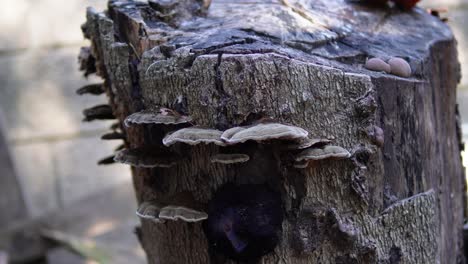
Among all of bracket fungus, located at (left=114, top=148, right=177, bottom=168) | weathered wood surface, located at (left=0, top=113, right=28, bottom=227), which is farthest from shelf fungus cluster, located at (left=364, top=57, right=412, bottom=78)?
weathered wood surface, located at (left=0, top=113, right=28, bottom=227)

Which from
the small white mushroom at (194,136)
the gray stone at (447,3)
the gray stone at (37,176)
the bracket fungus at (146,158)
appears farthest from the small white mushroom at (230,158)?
the gray stone at (447,3)

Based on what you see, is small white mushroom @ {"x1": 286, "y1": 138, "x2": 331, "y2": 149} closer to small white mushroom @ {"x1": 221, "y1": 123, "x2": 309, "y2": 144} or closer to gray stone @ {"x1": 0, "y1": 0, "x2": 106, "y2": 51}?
small white mushroom @ {"x1": 221, "y1": 123, "x2": 309, "y2": 144}

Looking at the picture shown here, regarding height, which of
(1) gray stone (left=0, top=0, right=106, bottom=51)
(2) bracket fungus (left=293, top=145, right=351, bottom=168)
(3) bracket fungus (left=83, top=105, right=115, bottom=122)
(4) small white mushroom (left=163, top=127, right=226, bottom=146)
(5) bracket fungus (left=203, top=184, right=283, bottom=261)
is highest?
(4) small white mushroom (left=163, top=127, right=226, bottom=146)

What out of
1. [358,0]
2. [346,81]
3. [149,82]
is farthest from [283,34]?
[358,0]

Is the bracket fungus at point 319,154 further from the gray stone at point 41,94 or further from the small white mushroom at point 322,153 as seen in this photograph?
the gray stone at point 41,94

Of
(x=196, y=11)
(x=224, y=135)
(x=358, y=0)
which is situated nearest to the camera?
(x=224, y=135)

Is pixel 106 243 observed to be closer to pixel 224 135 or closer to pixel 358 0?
pixel 358 0

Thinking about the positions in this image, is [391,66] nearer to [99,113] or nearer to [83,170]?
[99,113]
